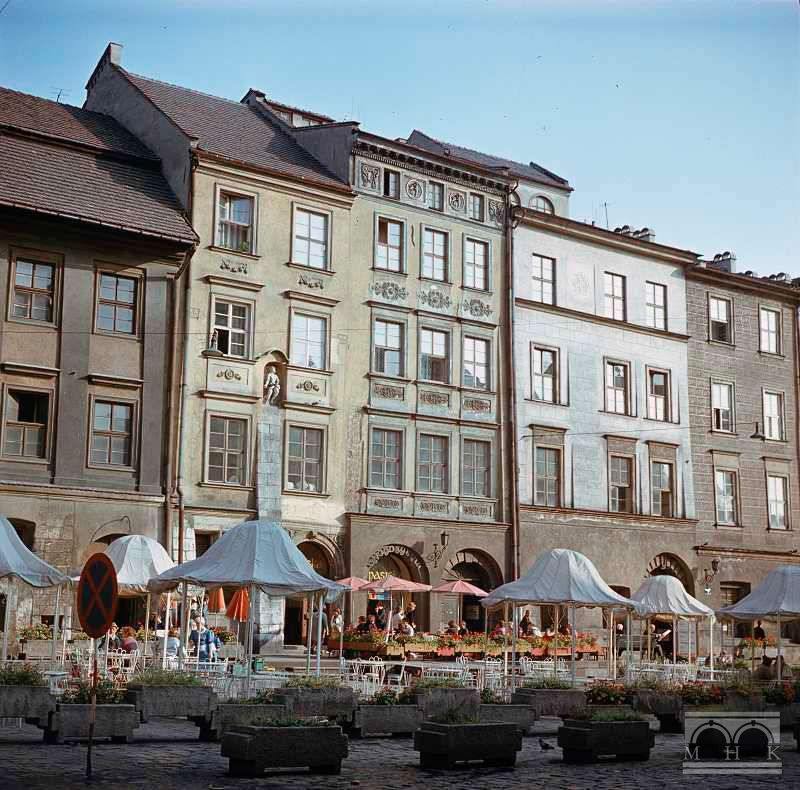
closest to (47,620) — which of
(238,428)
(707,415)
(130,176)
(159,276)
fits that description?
(238,428)

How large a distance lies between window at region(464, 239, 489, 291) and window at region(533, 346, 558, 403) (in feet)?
8.86

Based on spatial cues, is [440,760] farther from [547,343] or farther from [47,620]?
[547,343]

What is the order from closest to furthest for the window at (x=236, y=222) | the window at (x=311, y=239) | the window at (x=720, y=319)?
the window at (x=236, y=222) < the window at (x=311, y=239) < the window at (x=720, y=319)

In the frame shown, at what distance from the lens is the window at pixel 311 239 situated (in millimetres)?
35000

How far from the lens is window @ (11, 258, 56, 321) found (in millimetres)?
30250

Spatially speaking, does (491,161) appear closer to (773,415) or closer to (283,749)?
(773,415)

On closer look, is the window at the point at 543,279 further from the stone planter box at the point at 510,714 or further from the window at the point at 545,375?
the stone planter box at the point at 510,714

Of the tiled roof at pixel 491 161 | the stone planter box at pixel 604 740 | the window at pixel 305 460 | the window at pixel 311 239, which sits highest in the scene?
the tiled roof at pixel 491 161

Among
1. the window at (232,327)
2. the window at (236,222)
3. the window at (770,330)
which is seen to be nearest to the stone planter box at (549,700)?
the window at (232,327)

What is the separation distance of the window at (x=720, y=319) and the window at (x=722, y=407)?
1.71m

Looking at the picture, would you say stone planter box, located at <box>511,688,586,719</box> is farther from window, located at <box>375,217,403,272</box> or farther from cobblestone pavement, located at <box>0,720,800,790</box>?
window, located at <box>375,217,403,272</box>

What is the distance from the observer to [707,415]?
43312 mm

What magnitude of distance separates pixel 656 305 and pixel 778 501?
8418 mm

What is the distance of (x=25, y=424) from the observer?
29.8 m
